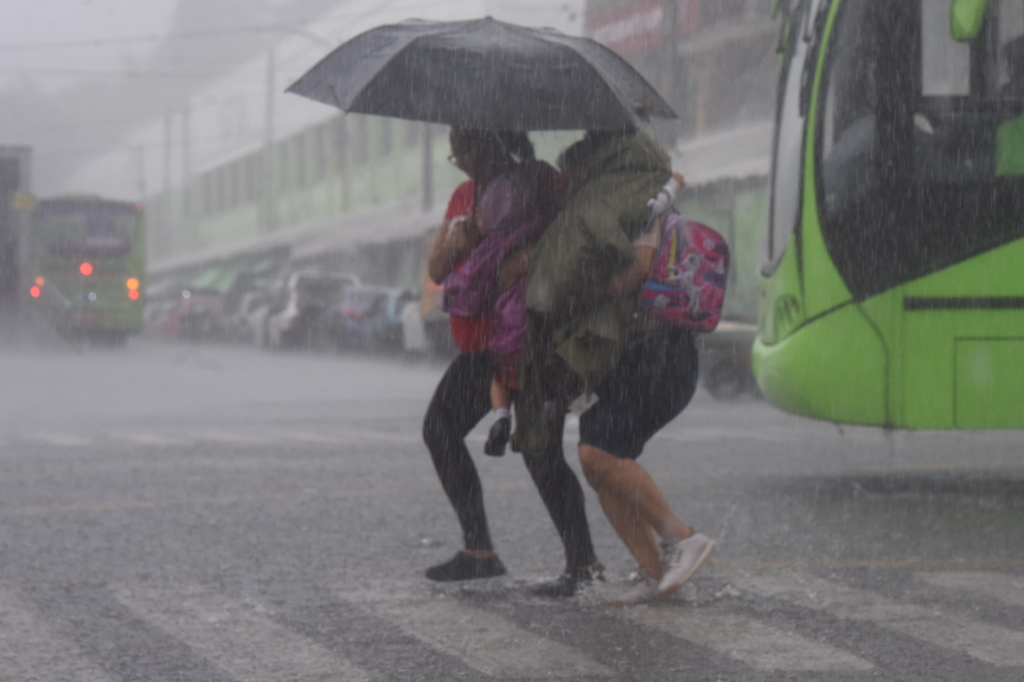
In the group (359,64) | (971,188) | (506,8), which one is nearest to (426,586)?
(359,64)

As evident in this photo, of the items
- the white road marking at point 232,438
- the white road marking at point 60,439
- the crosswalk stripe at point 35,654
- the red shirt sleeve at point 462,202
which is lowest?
the white road marking at point 60,439

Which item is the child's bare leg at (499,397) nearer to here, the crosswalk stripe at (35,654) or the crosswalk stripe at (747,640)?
the crosswalk stripe at (747,640)

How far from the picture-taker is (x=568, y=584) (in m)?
5.04

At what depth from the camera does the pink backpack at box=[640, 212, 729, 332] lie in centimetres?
464

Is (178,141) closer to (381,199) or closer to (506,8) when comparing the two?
(381,199)

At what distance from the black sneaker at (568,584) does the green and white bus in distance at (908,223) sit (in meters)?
2.30

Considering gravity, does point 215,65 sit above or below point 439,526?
above

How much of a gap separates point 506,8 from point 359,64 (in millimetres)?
36036

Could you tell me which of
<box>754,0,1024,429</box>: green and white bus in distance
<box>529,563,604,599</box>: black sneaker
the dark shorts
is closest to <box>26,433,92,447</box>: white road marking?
<box>754,0,1024,429</box>: green and white bus in distance

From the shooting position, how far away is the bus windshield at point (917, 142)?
6961 millimetres

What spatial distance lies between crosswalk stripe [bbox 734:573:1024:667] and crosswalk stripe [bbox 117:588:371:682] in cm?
155

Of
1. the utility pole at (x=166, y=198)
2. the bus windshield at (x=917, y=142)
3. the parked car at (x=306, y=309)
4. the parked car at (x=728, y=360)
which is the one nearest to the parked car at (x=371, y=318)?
the parked car at (x=306, y=309)

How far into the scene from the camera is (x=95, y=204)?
33031 mm

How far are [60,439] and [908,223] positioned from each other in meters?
6.52
